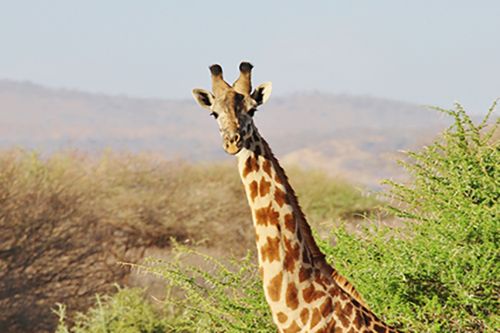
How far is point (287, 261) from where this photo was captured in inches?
224

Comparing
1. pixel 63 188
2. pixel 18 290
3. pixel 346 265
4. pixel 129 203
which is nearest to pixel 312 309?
pixel 346 265

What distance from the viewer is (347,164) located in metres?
148

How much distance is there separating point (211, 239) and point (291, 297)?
19680 mm

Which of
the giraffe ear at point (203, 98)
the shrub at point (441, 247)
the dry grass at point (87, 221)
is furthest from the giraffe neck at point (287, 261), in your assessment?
the dry grass at point (87, 221)

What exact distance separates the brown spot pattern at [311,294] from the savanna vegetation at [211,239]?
1.45 meters

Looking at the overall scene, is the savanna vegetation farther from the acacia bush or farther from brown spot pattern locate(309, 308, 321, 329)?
brown spot pattern locate(309, 308, 321, 329)

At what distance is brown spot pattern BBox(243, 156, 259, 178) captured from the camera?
5555 millimetres

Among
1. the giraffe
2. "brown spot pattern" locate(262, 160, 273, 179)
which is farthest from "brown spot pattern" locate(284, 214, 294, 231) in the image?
"brown spot pattern" locate(262, 160, 273, 179)

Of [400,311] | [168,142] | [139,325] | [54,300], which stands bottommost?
[168,142]

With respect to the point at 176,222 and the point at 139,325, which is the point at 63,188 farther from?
the point at 139,325

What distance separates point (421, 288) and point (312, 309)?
6.12ft

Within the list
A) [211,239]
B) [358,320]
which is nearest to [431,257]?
[358,320]

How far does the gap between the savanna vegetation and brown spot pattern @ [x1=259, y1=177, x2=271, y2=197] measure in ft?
6.06

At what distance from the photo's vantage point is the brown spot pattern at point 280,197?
5.64m
